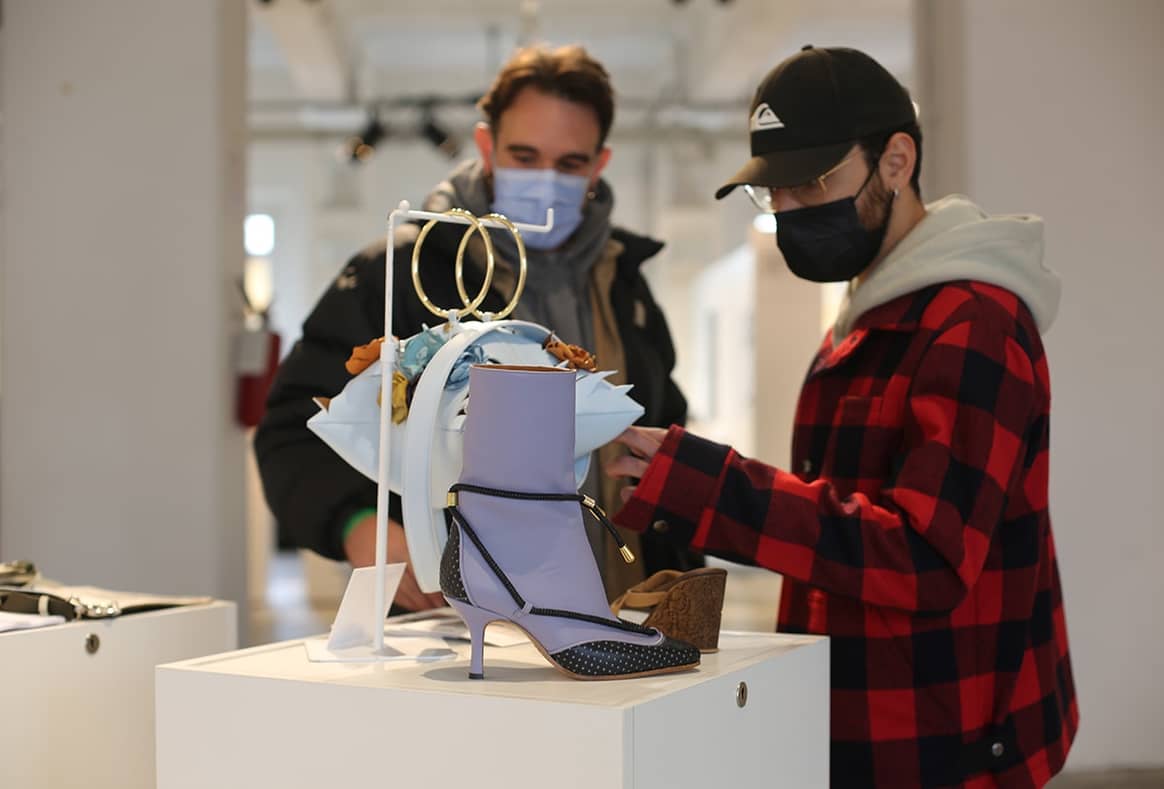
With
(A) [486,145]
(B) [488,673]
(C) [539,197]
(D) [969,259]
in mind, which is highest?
(A) [486,145]

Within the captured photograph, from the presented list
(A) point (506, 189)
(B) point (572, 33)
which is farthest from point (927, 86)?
(B) point (572, 33)

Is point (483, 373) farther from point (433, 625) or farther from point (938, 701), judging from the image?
point (938, 701)

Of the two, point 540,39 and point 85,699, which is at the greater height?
point 540,39

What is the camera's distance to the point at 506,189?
6.51ft

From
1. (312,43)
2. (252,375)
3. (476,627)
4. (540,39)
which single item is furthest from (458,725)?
(540,39)

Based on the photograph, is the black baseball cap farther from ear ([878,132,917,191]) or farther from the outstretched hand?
the outstretched hand

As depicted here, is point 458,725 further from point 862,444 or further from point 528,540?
point 862,444

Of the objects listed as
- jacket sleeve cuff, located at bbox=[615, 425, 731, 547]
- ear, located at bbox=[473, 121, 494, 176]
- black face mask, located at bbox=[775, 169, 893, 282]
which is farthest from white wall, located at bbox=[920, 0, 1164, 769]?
jacket sleeve cuff, located at bbox=[615, 425, 731, 547]

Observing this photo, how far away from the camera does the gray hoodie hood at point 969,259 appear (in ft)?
5.29

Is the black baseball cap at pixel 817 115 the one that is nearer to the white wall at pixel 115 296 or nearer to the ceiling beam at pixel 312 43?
the white wall at pixel 115 296

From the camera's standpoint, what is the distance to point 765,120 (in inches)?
65.6

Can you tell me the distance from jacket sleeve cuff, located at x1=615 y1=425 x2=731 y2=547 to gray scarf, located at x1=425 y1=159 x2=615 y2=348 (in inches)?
22.9

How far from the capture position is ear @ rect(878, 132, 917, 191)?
168cm

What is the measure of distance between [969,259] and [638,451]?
1.61ft
